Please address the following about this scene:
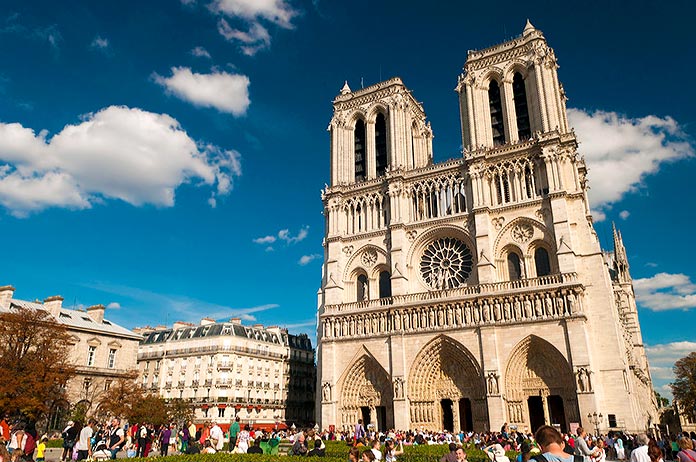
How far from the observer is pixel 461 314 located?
3173cm

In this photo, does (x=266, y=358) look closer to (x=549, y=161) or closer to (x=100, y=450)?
(x=549, y=161)

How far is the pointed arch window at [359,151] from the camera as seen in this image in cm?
4094

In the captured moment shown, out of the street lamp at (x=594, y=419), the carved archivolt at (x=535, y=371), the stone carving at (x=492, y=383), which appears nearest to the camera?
the street lamp at (x=594, y=419)

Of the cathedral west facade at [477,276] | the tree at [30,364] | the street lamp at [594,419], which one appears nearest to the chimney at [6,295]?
the tree at [30,364]

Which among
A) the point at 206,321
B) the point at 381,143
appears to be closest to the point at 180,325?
the point at 206,321

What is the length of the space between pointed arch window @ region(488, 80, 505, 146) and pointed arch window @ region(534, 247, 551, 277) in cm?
806

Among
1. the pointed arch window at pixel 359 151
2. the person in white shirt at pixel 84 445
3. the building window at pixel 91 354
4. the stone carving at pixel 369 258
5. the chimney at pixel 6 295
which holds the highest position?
the pointed arch window at pixel 359 151

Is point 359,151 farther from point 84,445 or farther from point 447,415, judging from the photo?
point 84,445

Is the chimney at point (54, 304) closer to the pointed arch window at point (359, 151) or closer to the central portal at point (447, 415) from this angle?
the pointed arch window at point (359, 151)

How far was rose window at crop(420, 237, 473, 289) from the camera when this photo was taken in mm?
34344

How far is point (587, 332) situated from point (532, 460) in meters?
26.8

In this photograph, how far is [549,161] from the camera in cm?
3203

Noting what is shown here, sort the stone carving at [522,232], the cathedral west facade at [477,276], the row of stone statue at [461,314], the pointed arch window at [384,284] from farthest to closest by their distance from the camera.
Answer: the pointed arch window at [384,284] < the stone carving at [522,232] < the row of stone statue at [461,314] < the cathedral west facade at [477,276]

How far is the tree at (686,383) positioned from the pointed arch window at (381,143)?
104ft
